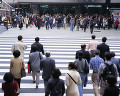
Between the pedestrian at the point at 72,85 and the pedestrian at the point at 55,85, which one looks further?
the pedestrian at the point at 72,85

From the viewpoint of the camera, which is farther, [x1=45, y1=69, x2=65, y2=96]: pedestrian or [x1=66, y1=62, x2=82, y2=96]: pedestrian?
[x1=66, y1=62, x2=82, y2=96]: pedestrian

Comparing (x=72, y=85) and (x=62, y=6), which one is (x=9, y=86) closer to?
(x=72, y=85)

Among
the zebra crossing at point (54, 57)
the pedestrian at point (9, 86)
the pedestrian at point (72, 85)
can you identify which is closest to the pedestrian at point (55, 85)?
the pedestrian at point (72, 85)

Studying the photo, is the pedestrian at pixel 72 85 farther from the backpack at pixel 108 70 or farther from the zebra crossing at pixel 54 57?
the zebra crossing at pixel 54 57

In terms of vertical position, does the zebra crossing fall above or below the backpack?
below

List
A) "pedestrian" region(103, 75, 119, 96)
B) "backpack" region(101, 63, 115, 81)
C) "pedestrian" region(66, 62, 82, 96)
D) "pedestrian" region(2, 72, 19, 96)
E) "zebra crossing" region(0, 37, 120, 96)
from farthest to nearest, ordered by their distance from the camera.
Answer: "zebra crossing" region(0, 37, 120, 96), "backpack" region(101, 63, 115, 81), "pedestrian" region(66, 62, 82, 96), "pedestrian" region(2, 72, 19, 96), "pedestrian" region(103, 75, 119, 96)

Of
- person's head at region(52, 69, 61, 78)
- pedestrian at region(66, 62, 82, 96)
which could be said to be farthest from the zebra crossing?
person's head at region(52, 69, 61, 78)

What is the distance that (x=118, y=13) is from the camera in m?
33.2

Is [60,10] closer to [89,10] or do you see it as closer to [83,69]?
[89,10]

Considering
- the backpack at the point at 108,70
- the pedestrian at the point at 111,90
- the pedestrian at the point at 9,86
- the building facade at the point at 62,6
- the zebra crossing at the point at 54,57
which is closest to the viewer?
the pedestrian at the point at 111,90

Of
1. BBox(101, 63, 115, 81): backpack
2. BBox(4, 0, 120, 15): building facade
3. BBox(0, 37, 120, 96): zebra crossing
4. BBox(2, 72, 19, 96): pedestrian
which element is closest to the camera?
BBox(2, 72, 19, 96): pedestrian

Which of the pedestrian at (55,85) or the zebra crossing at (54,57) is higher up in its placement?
the pedestrian at (55,85)

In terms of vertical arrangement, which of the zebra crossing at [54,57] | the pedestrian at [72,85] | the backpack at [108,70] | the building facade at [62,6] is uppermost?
the building facade at [62,6]

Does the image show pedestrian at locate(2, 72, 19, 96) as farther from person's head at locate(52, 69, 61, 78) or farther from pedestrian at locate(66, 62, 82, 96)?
pedestrian at locate(66, 62, 82, 96)
